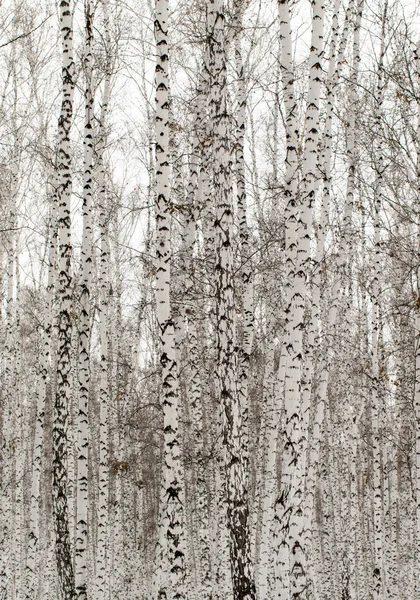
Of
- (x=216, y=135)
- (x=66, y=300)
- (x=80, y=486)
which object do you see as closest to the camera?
(x=216, y=135)

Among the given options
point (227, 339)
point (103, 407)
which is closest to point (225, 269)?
point (227, 339)

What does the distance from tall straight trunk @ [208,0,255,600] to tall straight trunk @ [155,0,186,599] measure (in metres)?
0.62

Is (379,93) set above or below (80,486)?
above

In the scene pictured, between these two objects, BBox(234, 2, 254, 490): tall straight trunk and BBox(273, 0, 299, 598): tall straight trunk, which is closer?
BBox(273, 0, 299, 598): tall straight trunk

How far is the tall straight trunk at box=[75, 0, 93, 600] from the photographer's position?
10.7 meters

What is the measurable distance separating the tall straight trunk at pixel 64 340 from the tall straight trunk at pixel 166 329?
73.2 inches

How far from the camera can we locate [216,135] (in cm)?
848

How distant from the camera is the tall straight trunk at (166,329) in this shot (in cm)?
815

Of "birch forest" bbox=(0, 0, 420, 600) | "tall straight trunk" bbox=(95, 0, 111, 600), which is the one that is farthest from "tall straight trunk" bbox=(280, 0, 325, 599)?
"tall straight trunk" bbox=(95, 0, 111, 600)

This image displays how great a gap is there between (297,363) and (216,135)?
3.06 m

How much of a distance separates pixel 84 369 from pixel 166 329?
3120 millimetres

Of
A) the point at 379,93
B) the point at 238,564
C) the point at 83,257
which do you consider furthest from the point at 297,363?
the point at 379,93

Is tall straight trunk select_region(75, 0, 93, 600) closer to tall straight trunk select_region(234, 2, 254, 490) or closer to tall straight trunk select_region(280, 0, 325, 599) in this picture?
tall straight trunk select_region(234, 2, 254, 490)

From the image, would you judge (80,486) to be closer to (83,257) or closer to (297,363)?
(83,257)
